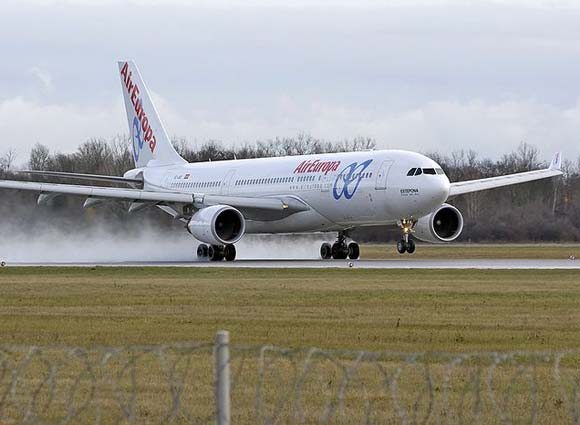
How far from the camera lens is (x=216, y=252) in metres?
48.6

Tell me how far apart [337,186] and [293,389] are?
3412 centimetres

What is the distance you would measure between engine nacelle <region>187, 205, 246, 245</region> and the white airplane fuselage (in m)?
2.71

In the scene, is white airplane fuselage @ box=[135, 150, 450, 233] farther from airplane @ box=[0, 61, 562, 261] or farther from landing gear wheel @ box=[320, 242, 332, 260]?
landing gear wheel @ box=[320, 242, 332, 260]

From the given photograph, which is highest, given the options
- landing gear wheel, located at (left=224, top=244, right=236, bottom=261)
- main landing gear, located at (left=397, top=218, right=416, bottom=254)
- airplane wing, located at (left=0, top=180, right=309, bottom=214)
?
airplane wing, located at (left=0, top=180, right=309, bottom=214)

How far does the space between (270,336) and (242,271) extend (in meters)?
19.4

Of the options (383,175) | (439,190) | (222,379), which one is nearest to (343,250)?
(383,175)

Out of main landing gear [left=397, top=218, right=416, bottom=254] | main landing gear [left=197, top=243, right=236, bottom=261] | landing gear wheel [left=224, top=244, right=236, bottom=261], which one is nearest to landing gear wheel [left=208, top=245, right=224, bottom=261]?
main landing gear [left=197, top=243, right=236, bottom=261]

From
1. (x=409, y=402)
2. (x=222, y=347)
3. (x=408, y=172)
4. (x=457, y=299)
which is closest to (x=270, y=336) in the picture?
(x=409, y=402)

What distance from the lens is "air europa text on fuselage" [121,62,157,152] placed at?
62094 millimetres

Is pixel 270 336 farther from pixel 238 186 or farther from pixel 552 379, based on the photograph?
pixel 238 186

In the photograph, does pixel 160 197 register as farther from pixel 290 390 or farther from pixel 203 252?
pixel 290 390

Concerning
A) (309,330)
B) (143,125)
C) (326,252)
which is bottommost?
(309,330)

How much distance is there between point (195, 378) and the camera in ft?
48.4

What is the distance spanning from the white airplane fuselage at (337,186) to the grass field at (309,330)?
8.62 meters
